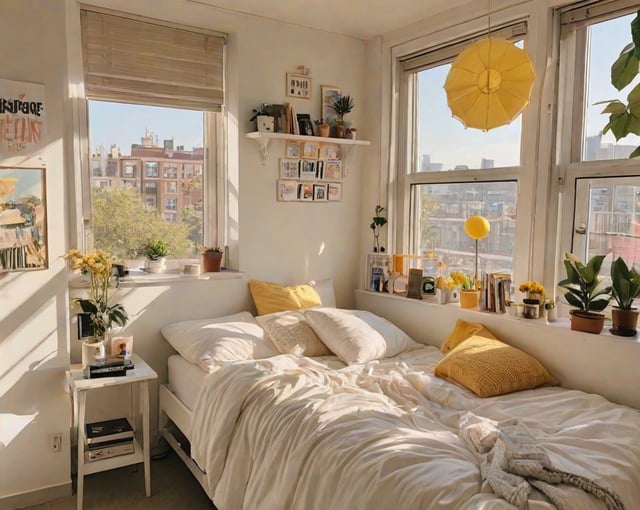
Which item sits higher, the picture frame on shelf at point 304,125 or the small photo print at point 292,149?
the picture frame on shelf at point 304,125

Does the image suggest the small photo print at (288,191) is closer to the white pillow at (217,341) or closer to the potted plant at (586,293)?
the white pillow at (217,341)

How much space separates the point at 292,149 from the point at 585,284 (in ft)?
6.31

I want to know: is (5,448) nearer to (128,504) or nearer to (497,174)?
(128,504)

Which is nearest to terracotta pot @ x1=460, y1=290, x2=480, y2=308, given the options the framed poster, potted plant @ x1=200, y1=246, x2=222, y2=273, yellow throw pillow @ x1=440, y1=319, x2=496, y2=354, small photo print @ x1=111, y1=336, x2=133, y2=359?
yellow throw pillow @ x1=440, y1=319, x2=496, y2=354

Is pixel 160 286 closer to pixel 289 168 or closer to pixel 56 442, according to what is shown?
pixel 56 442

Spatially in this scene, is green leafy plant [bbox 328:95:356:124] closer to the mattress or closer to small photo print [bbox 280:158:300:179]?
small photo print [bbox 280:158:300:179]

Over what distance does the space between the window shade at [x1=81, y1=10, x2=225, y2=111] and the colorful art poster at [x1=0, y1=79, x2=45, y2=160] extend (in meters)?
0.51

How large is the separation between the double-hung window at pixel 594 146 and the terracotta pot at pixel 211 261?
1981 mm

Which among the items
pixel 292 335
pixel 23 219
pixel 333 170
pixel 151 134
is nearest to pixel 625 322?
pixel 292 335

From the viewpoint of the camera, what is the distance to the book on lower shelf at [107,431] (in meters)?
2.68

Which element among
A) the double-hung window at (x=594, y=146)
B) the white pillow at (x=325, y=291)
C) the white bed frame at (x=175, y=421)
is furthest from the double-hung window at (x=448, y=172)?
the white bed frame at (x=175, y=421)

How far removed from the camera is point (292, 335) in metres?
3.05

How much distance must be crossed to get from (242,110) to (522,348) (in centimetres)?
214

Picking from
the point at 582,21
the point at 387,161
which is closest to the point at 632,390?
the point at 582,21
